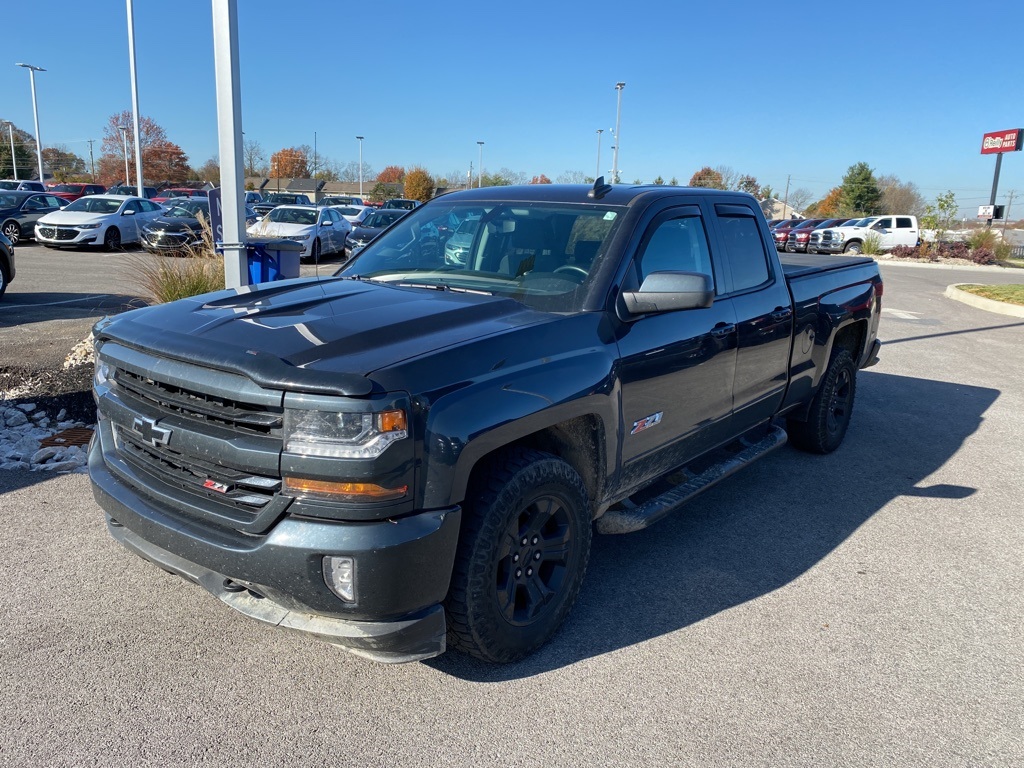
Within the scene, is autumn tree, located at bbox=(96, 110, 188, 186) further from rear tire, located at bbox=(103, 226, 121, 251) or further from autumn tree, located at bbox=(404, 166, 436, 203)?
rear tire, located at bbox=(103, 226, 121, 251)

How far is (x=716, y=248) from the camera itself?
4.54 metres

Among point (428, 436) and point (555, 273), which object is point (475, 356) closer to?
point (428, 436)

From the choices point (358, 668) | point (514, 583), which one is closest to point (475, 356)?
point (514, 583)

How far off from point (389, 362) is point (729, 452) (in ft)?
9.96

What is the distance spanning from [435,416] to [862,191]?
224ft

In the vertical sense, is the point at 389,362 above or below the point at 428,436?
above

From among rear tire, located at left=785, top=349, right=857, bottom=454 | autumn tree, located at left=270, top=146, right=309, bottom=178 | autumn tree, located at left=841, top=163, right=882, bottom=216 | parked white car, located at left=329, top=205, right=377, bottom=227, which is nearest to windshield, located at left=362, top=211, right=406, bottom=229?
parked white car, located at left=329, top=205, right=377, bottom=227

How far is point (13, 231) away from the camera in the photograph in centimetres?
2164

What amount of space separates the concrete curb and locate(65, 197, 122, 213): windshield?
21639mm

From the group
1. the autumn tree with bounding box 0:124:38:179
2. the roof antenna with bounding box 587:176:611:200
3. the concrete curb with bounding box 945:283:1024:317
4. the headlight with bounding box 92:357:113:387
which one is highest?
the autumn tree with bounding box 0:124:38:179

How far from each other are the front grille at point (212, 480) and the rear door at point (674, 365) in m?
1.63

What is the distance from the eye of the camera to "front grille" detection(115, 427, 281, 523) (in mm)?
2684

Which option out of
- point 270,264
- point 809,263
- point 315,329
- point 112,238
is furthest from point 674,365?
point 112,238

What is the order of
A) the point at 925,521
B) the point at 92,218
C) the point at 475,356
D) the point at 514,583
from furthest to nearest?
the point at 92,218 → the point at 925,521 → the point at 514,583 → the point at 475,356
